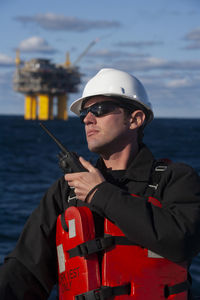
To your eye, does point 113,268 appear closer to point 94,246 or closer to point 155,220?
point 94,246

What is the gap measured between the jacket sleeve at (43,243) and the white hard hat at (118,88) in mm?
746

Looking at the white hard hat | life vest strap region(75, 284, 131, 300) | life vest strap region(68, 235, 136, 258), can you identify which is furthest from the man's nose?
life vest strap region(75, 284, 131, 300)

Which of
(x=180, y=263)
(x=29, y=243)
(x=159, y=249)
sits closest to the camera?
(x=159, y=249)

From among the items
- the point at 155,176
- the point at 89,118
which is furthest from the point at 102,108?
the point at 155,176

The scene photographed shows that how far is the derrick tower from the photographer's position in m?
113

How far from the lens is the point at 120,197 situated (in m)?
2.79

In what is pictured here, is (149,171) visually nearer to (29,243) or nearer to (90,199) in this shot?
(90,199)

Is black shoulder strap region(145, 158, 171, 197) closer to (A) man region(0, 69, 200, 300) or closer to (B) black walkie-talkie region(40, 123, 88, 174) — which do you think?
(A) man region(0, 69, 200, 300)

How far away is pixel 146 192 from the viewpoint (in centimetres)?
311

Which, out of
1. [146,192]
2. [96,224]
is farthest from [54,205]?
[146,192]

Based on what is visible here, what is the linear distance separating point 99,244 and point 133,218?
1.07 feet

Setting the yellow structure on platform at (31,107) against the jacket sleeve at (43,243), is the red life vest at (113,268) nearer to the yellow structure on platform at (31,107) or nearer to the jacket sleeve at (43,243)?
the jacket sleeve at (43,243)

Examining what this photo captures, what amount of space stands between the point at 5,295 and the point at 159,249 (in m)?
1.06

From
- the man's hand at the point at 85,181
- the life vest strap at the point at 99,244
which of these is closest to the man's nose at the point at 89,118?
the man's hand at the point at 85,181
